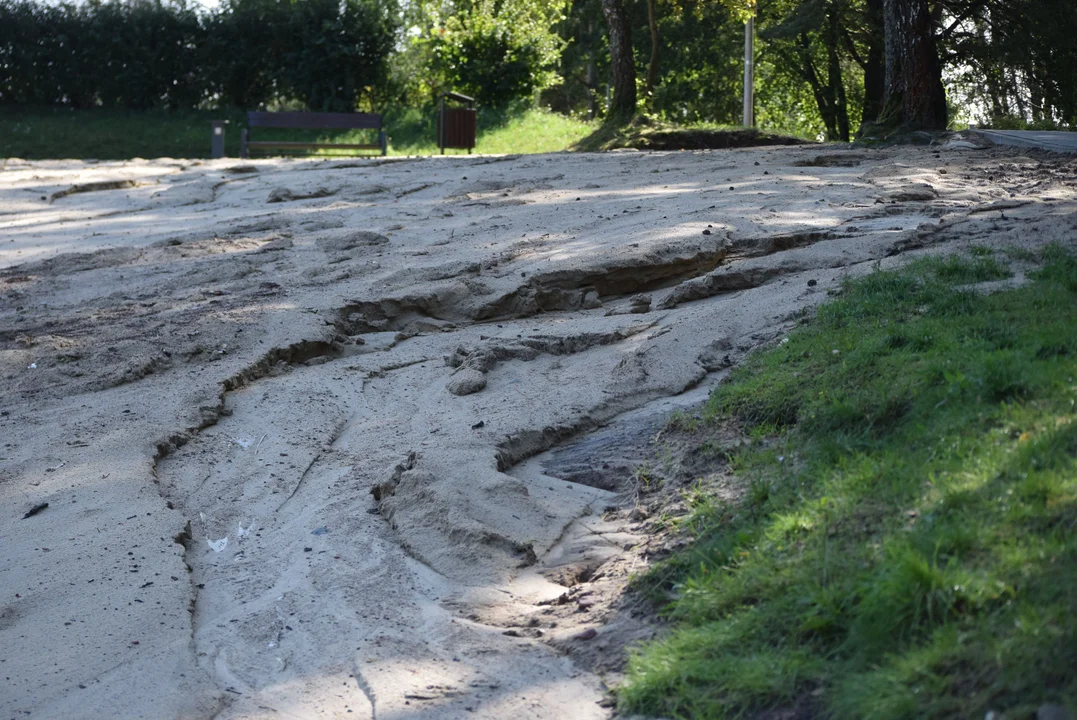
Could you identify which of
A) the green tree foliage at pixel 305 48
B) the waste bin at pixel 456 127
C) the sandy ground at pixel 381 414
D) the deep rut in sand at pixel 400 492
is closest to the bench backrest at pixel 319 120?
the waste bin at pixel 456 127

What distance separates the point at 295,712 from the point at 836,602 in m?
1.62

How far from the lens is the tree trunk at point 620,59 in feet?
64.6

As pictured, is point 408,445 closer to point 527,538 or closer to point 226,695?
point 527,538

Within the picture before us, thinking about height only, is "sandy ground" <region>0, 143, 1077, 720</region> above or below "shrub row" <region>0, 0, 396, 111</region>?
below

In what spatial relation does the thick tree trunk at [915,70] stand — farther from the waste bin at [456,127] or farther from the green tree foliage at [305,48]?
the green tree foliage at [305,48]

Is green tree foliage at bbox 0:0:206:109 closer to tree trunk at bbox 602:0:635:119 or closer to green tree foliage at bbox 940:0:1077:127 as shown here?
tree trunk at bbox 602:0:635:119

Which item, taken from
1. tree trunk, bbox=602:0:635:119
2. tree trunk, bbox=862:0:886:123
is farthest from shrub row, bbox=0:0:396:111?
tree trunk, bbox=862:0:886:123

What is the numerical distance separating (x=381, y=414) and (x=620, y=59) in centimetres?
1591

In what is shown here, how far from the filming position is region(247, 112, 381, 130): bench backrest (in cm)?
2045

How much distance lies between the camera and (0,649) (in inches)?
145

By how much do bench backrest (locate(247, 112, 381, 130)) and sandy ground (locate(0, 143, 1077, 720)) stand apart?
1025 cm

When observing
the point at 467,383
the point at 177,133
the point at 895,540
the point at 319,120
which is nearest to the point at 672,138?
the point at 319,120

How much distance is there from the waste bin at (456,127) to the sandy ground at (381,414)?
34.7 ft

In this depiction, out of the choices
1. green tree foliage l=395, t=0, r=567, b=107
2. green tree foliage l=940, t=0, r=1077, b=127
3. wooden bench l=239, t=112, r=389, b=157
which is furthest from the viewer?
green tree foliage l=395, t=0, r=567, b=107
